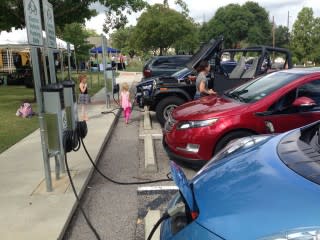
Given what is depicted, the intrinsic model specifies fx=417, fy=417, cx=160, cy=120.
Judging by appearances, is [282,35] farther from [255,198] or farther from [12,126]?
[255,198]

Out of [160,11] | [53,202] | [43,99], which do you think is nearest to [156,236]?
[53,202]

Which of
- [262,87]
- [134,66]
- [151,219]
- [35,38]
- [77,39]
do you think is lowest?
[134,66]

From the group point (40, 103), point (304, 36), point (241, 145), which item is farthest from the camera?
point (304, 36)

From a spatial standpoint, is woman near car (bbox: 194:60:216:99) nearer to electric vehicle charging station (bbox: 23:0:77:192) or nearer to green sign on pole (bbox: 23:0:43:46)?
electric vehicle charging station (bbox: 23:0:77:192)

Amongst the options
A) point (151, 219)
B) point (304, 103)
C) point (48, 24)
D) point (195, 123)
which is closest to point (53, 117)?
point (48, 24)

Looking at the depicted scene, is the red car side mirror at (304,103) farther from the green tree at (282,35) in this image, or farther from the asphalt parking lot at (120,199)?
the green tree at (282,35)

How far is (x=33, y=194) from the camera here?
4980 millimetres

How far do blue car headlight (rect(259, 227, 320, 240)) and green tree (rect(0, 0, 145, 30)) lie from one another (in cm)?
1390

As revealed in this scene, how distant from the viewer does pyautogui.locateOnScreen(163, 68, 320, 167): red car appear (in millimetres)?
5672

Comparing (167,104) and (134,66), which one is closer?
(167,104)

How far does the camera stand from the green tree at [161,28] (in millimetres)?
33562

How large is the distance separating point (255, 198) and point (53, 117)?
130 inches

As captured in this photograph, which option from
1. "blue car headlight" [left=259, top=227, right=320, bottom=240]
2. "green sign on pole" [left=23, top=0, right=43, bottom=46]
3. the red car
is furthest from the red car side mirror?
"blue car headlight" [left=259, top=227, right=320, bottom=240]

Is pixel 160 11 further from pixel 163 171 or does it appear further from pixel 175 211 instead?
pixel 175 211
